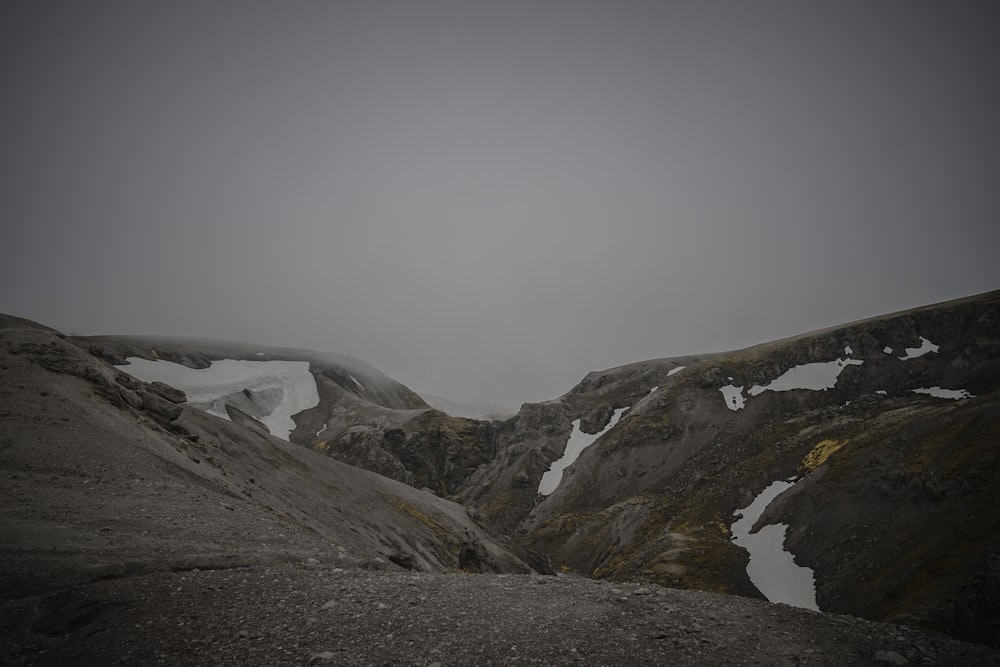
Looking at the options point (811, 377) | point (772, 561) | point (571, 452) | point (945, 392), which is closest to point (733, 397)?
point (811, 377)

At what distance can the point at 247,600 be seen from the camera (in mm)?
11938

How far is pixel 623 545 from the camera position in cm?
6450

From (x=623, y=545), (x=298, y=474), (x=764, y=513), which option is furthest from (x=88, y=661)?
(x=623, y=545)

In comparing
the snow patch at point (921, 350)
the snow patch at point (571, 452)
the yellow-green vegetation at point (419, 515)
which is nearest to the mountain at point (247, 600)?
the yellow-green vegetation at point (419, 515)

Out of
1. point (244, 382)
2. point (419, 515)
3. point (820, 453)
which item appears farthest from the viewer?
point (244, 382)

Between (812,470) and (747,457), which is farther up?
(812,470)

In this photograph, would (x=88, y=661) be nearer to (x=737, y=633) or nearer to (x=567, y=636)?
(x=567, y=636)

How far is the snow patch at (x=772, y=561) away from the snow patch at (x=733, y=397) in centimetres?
2738

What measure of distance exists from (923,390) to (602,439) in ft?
170

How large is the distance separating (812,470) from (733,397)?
3083 centimetres

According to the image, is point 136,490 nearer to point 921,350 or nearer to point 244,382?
point 921,350

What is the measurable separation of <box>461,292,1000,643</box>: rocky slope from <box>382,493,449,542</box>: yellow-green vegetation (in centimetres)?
2151

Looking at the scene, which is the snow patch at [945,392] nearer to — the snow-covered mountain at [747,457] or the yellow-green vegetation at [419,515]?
the snow-covered mountain at [747,457]

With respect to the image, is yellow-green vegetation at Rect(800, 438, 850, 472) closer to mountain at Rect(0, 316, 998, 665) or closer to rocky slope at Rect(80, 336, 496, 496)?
mountain at Rect(0, 316, 998, 665)
